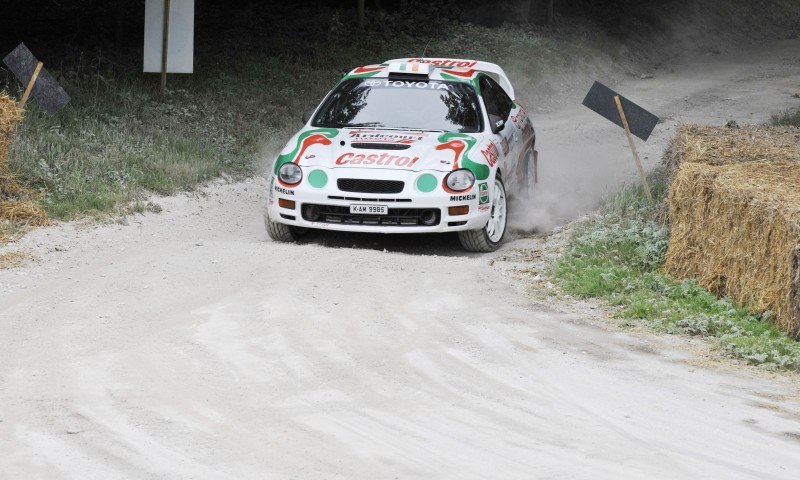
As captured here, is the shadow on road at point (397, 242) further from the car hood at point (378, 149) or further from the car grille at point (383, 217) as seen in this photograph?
the car hood at point (378, 149)

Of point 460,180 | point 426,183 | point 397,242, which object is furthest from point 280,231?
point 460,180

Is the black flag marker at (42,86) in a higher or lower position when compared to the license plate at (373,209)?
higher

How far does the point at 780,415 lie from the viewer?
6.06 metres

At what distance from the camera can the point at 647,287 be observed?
8.98 meters

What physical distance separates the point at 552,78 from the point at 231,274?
16159mm

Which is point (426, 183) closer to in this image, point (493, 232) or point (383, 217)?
point (383, 217)

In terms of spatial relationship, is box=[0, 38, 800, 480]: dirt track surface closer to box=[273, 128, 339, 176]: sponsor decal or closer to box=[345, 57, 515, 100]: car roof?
box=[273, 128, 339, 176]: sponsor decal

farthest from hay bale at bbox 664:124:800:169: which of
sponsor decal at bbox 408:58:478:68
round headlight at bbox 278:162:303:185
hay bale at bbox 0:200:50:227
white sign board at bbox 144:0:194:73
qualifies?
white sign board at bbox 144:0:194:73

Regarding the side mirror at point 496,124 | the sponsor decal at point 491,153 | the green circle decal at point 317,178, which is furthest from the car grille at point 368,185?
the side mirror at point 496,124

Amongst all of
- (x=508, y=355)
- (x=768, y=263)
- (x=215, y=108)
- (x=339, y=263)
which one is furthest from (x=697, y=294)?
(x=215, y=108)

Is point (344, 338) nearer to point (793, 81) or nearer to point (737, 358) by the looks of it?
point (737, 358)

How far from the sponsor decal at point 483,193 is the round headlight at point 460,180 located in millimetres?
114

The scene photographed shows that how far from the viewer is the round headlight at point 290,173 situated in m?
10.3

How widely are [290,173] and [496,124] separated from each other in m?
2.31
